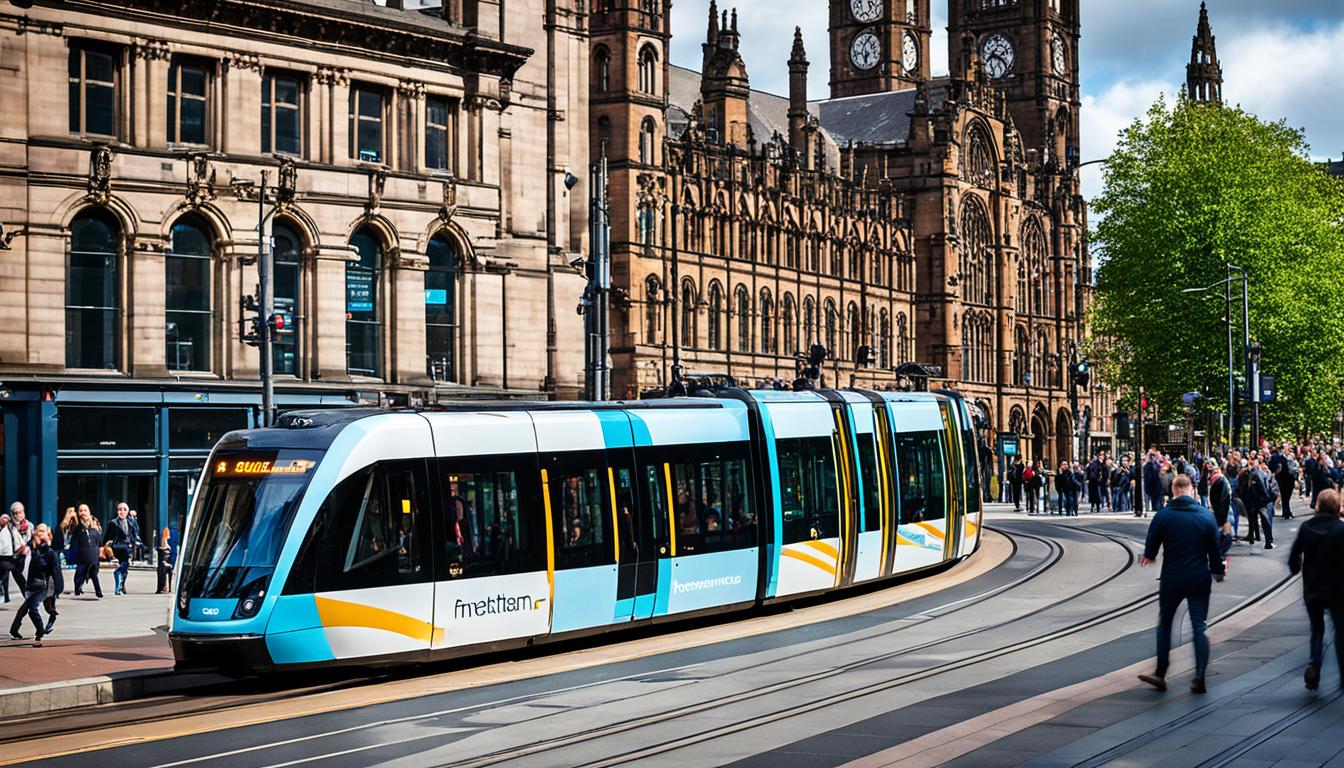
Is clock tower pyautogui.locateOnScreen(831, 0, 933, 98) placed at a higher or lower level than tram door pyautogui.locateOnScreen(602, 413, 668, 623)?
higher

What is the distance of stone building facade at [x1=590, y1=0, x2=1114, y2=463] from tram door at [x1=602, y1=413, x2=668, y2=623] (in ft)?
135

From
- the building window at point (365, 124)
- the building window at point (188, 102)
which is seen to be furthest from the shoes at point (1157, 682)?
the building window at point (365, 124)

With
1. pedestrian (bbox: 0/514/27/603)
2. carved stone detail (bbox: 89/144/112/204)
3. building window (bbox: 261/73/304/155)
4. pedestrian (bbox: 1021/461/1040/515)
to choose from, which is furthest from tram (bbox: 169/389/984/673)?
pedestrian (bbox: 1021/461/1040/515)

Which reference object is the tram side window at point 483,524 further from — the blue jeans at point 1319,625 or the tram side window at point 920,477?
the tram side window at point 920,477

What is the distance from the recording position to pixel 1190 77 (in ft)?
554

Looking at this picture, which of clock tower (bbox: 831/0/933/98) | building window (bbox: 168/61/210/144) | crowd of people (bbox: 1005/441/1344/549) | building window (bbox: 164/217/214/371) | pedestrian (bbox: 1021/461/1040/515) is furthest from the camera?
clock tower (bbox: 831/0/933/98)

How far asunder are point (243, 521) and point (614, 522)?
4.86 m

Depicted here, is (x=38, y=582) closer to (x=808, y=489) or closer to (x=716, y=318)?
(x=808, y=489)

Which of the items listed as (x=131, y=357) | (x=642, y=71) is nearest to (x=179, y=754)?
(x=131, y=357)

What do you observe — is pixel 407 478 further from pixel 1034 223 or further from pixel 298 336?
pixel 1034 223

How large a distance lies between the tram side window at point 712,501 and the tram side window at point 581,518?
1.47 metres

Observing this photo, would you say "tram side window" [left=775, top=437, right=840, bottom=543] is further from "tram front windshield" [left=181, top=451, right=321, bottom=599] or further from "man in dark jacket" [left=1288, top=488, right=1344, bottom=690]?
"man in dark jacket" [left=1288, top=488, right=1344, bottom=690]

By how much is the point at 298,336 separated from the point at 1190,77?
14180 cm

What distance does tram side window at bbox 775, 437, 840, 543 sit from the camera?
25.0 meters
